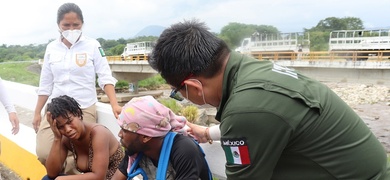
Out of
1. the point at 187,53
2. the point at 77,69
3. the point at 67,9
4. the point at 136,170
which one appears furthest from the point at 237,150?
the point at 67,9

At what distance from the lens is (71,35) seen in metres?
2.79

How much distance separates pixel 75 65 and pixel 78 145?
0.73m

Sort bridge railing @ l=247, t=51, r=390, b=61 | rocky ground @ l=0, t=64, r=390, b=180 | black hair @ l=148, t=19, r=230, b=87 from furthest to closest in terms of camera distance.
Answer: bridge railing @ l=247, t=51, r=390, b=61 → rocky ground @ l=0, t=64, r=390, b=180 → black hair @ l=148, t=19, r=230, b=87

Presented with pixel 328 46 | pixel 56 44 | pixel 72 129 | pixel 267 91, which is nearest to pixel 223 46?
pixel 267 91

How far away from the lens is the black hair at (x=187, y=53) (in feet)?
4.07

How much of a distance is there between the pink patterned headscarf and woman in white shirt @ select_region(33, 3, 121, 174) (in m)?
0.97

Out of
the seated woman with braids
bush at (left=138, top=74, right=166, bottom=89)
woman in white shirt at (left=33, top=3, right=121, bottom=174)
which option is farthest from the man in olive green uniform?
bush at (left=138, top=74, right=166, bottom=89)

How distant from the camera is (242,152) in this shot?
1135 millimetres

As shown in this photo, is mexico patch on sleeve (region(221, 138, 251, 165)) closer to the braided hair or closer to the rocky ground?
the braided hair

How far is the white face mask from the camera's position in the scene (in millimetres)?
2786

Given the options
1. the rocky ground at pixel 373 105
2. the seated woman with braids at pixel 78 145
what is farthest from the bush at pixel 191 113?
the seated woman with braids at pixel 78 145

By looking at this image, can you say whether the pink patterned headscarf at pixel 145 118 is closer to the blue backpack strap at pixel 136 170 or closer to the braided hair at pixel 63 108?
the blue backpack strap at pixel 136 170

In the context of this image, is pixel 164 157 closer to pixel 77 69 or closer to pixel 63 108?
pixel 63 108

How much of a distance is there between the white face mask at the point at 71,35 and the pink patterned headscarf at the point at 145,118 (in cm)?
125
